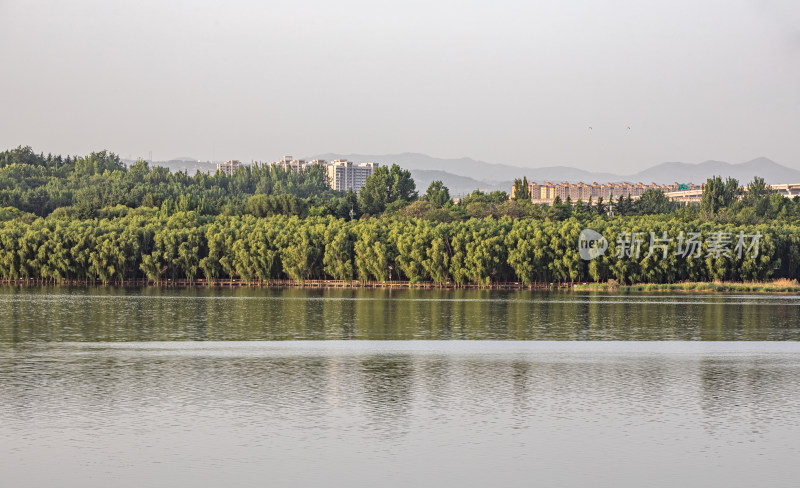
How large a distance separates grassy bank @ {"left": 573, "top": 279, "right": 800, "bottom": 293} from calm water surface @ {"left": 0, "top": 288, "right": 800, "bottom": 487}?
26.8 m

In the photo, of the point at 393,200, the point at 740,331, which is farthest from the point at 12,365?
the point at 393,200

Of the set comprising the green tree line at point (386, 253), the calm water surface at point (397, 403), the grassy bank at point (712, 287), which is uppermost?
the green tree line at point (386, 253)

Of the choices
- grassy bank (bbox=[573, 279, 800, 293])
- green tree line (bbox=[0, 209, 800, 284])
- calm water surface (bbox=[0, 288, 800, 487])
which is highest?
green tree line (bbox=[0, 209, 800, 284])

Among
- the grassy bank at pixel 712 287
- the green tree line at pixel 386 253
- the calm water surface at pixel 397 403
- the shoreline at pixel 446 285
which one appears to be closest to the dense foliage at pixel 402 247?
the green tree line at pixel 386 253

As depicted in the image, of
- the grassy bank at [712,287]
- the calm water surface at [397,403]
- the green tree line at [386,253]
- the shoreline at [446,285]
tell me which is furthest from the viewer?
the green tree line at [386,253]

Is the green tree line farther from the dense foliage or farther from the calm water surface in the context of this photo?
the calm water surface

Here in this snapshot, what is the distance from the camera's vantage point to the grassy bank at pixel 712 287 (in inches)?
2475

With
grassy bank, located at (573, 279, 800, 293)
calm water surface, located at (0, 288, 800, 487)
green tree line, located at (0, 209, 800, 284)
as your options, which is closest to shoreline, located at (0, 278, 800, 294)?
grassy bank, located at (573, 279, 800, 293)

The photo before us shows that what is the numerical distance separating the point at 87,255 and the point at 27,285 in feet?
15.0

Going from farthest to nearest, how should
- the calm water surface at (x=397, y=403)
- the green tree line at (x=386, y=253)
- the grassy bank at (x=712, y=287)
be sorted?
the green tree line at (x=386, y=253) < the grassy bank at (x=712, y=287) < the calm water surface at (x=397, y=403)

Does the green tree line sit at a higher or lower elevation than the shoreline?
higher

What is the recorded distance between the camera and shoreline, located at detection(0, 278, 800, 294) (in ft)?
208

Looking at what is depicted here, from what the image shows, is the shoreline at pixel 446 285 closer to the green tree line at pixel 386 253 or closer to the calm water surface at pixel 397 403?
the green tree line at pixel 386 253

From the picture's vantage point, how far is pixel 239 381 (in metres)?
21.1
